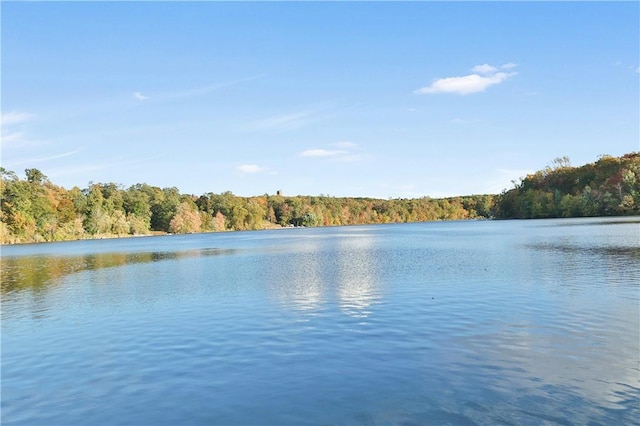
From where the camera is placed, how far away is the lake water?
35.4 ft

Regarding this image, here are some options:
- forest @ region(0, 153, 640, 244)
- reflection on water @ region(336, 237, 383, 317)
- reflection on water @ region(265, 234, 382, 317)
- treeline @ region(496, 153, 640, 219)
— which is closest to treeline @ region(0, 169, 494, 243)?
forest @ region(0, 153, 640, 244)

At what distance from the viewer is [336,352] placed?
1508 cm

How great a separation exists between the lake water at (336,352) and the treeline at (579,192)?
123 meters

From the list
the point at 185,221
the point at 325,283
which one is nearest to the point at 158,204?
the point at 185,221

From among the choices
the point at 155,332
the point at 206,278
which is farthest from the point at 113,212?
Answer: the point at 155,332

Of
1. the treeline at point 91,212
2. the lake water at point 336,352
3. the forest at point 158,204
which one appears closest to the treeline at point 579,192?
the forest at point 158,204

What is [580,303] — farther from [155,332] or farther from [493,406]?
[155,332]

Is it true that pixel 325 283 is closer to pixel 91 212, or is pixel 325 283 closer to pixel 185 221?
pixel 91 212

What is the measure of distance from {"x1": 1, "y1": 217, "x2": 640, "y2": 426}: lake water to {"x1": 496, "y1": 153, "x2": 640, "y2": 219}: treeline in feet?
404

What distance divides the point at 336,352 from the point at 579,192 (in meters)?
162

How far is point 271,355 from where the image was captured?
15.1 m

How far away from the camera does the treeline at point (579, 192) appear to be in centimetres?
13375

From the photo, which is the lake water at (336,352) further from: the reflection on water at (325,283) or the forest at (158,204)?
the forest at (158,204)

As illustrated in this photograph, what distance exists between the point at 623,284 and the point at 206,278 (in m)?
27.0
